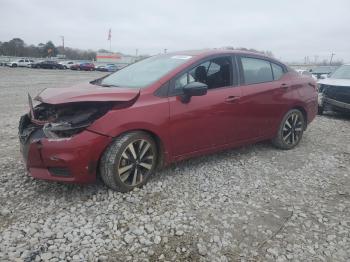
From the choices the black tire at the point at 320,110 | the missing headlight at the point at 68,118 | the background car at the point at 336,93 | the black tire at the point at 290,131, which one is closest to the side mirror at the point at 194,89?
the missing headlight at the point at 68,118

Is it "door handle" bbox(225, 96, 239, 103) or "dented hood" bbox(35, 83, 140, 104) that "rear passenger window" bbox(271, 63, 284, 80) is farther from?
"dented hood" bbox(35, 83, 140, 104)

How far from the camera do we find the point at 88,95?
3.65 meters

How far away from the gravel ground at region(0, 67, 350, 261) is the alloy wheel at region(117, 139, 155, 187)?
0.59 feet

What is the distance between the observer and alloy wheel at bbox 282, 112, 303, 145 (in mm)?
5785

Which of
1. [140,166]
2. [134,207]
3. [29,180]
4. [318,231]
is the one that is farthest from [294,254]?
[29,180]

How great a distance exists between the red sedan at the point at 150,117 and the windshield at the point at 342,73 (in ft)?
17.4

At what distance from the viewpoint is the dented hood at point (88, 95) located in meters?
3.59

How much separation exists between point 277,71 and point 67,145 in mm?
3734

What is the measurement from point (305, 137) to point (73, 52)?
309 ft

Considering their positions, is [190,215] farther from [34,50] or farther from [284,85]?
[34,50]

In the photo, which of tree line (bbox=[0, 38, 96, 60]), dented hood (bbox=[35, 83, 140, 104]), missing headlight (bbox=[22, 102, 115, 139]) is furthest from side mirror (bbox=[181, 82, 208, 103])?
tree line (bbox=[0, 38, 96, 60])

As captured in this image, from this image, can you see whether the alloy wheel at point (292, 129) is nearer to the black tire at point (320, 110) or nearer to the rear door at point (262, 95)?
the rear door at point (262, 95)

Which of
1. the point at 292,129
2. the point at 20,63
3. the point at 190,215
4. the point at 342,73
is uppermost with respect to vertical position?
the point at 20,63

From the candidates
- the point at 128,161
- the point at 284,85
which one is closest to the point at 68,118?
the point at 128,161
